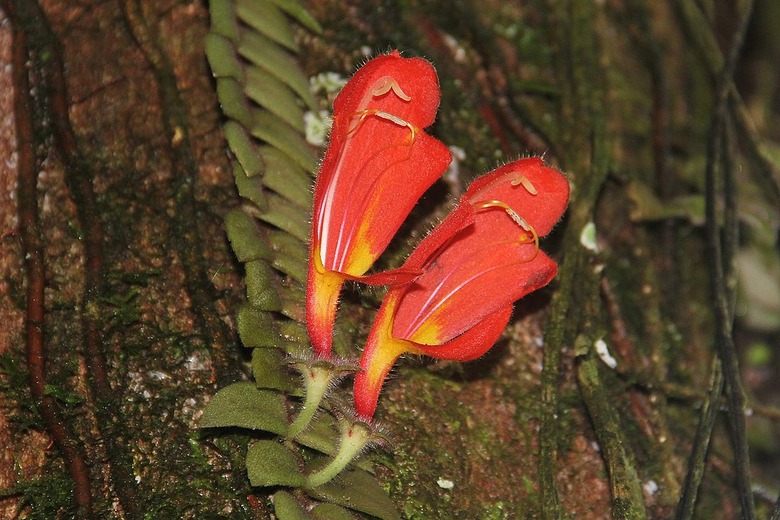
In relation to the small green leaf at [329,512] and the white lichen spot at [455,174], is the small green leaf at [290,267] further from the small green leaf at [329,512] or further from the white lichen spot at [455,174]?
the white lichen spot at [455,174]

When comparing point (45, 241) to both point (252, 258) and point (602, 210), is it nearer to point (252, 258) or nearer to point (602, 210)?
point (252, 258)

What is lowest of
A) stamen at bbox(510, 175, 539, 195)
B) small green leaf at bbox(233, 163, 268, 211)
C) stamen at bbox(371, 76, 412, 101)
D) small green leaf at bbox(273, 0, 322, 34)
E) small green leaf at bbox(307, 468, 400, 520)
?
small green leaf at bbox(307, 468, 400, 520)

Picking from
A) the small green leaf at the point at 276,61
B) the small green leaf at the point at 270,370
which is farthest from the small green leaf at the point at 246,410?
the small green leaf at the point at 276,61

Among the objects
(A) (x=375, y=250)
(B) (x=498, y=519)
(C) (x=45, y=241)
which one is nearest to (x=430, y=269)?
(A) (x=375, y=250)

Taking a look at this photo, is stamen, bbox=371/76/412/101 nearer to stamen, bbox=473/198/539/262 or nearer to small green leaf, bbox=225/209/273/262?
stamen, bbox=473/198/539/262

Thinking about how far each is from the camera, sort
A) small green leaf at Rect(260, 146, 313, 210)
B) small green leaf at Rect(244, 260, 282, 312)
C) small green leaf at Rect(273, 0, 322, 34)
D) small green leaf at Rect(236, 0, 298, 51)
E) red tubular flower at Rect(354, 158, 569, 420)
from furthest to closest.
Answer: small green leaf at Rect(273, 0, 322, 34) < small green leaf at Rect(236, 0, 298, 51) < small green leaf at Rect(260, 146, 313, 210) < small green leaf at Rect(244, 260, 282, 312) < red tubular flower at Rect(354, 158, 569, 420)

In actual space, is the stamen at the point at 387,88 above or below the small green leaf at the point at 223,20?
below

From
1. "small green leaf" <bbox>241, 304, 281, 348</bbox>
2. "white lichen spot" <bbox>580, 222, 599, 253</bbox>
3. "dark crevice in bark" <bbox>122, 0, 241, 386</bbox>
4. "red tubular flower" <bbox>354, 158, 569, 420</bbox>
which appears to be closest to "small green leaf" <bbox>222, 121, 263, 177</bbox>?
"dark crevice in bark" <bbox>122, 0, 241, 386</bbox>
